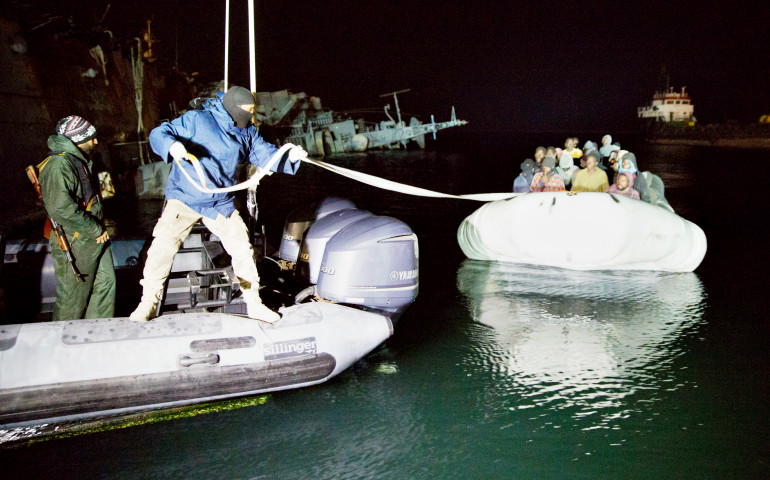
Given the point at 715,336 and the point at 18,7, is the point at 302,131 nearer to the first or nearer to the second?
the point at 18,7

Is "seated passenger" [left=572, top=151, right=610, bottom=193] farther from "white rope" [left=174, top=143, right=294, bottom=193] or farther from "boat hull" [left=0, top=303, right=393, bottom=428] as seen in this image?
"white rope" [left=174, top=143, right=294, bottom=193]

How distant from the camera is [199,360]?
3748 millimetres

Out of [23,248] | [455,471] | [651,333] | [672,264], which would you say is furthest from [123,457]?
[672,264]

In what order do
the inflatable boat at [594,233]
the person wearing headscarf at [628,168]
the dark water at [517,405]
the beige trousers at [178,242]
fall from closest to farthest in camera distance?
the dark water at [517,405] → the beige trousers at [178,242] → the inflatable boat at [594,233] → the person wearing headscarf at [628,168]

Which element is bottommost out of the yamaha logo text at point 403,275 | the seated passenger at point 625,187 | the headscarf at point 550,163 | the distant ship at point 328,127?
the yamaha logo text at point 403,275

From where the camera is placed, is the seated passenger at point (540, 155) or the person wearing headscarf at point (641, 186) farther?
the seated passenger at point (540, 155)

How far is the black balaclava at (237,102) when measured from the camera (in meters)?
3.79

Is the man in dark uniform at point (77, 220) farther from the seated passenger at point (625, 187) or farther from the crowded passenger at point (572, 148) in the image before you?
the crowded passenger at point (572, 148)

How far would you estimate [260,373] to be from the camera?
12.9 ft

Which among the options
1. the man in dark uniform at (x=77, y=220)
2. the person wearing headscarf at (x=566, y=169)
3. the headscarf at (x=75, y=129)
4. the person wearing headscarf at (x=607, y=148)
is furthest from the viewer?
the person wearing headscarf at (x=607, y=148)

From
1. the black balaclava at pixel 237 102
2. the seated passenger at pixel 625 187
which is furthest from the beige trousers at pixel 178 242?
the seated passenger at pixel 625 187

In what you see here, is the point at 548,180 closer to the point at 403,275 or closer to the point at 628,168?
the point at 628,168

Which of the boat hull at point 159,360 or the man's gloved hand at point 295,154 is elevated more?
the man's gloved hand at point 295,154

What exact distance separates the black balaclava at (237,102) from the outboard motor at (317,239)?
55.5 inches
